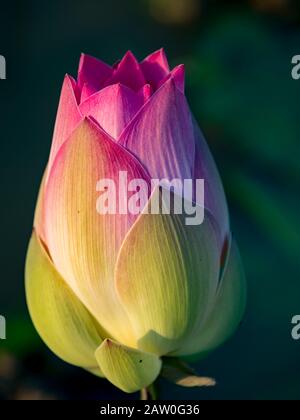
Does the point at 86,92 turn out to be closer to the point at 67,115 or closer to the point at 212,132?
the point at 67,115

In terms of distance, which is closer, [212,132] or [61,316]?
[61,316]

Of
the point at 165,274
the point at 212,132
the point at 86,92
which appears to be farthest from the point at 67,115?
the point at 212,132

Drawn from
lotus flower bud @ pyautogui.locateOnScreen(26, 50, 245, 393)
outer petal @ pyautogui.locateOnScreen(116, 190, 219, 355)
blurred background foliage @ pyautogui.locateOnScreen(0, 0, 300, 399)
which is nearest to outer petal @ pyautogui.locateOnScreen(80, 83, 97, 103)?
lotus flower bud @ pyautogui.locateOnScreen(26, 50, 245, 393)

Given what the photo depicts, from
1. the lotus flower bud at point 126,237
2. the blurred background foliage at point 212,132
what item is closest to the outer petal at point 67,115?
the lotus flower bud at point 126,237

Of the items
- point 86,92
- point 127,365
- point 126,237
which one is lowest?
point 127,365

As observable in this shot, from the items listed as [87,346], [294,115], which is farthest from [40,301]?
[294,115]

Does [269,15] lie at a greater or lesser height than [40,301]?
greater
